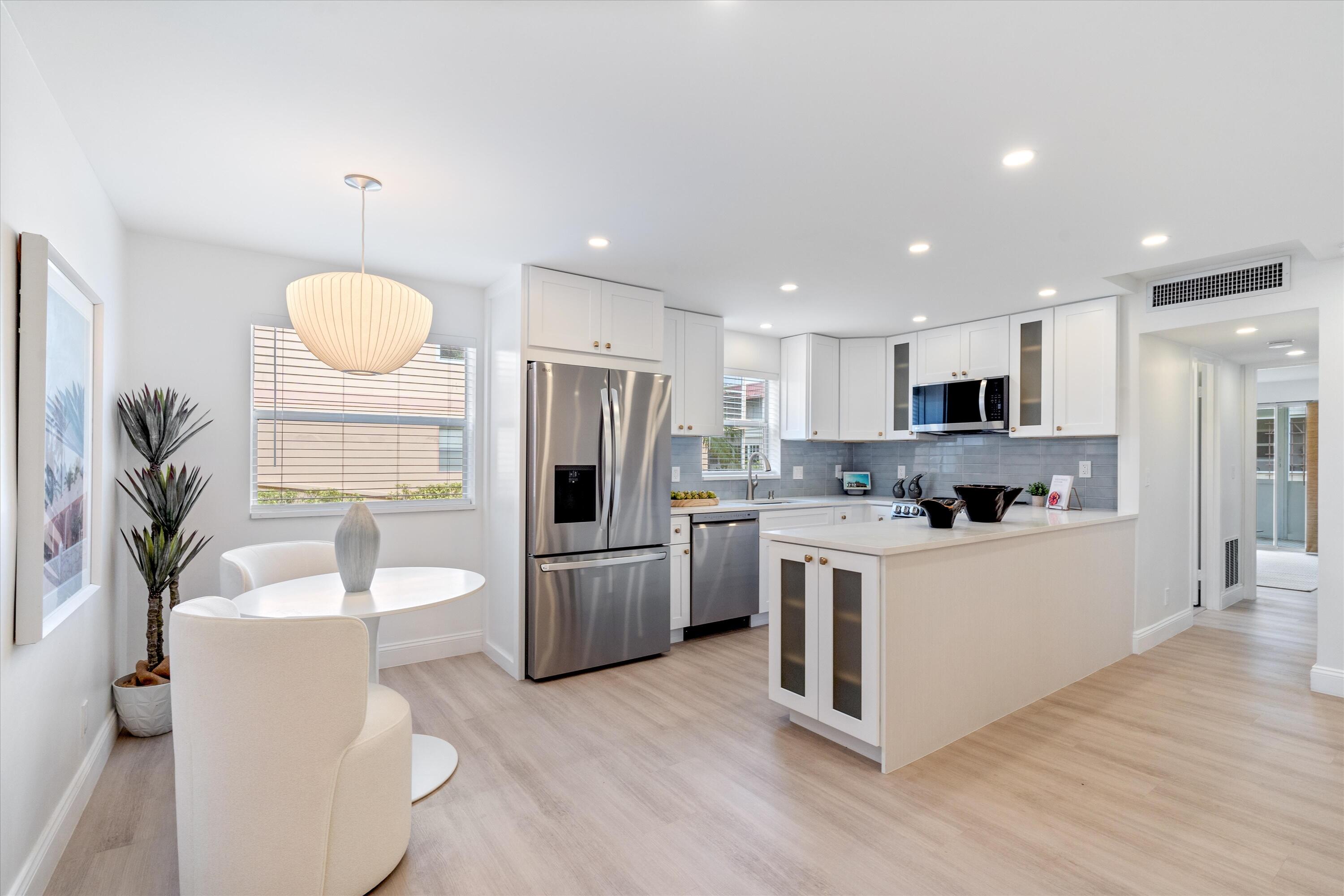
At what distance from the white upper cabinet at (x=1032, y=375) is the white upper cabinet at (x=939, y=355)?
45 centimetres

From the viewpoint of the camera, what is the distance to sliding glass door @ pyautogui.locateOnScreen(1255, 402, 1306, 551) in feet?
26.7

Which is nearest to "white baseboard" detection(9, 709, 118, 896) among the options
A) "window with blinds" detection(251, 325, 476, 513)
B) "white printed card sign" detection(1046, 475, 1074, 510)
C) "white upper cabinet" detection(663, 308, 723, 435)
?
"window with blinds" detection(251, 325, 476, 513)

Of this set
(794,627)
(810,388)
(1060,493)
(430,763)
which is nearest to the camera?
(430,763)

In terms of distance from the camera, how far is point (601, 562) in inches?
154

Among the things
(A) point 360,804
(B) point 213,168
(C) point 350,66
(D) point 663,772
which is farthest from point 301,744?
(B) point 213,168

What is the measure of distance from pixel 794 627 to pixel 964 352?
3225mm

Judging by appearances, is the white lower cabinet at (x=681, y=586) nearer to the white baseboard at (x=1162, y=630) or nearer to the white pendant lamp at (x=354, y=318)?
the white pendant lamp at (x=354, y=318)

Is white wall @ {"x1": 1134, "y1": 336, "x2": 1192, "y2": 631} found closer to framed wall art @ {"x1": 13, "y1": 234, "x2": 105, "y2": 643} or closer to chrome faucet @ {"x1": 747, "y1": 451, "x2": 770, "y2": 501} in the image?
chrome faucet @ {"x1": 747, "y1": 451, "x2": 770, "y2": 501}

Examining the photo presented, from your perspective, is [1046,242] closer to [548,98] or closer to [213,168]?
[548,98]

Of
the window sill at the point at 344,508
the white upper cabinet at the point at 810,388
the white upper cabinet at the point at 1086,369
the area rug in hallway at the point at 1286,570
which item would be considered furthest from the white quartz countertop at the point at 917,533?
the area rug in hallway at the point at 1286,570

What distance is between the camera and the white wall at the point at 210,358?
3258mm

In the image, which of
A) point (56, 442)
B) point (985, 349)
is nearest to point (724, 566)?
point (985, 349)

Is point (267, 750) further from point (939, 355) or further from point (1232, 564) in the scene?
point (1232, 564)

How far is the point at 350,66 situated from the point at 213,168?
42.9 inches
